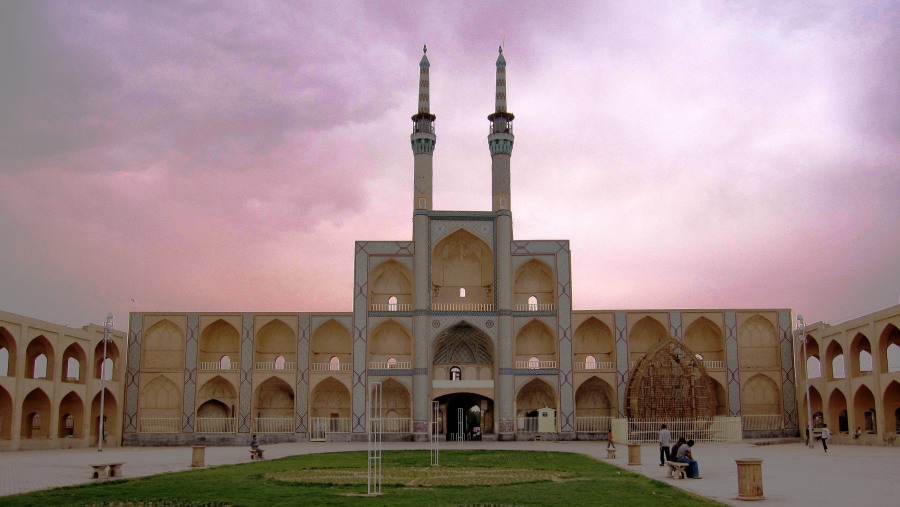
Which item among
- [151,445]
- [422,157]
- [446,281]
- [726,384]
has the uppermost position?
[422,157]

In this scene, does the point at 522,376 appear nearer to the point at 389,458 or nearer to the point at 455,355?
the point at 455,355

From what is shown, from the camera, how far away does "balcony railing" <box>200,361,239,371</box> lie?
4203 centimetres

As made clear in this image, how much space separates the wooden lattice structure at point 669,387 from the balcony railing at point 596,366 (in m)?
5.07

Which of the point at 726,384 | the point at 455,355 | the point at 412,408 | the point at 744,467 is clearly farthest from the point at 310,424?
the point at 744,467

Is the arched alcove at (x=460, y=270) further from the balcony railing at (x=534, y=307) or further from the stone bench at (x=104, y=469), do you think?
the stone bench at (x=104, y=469)

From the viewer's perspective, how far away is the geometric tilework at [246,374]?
41.2 meters

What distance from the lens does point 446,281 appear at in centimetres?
4459

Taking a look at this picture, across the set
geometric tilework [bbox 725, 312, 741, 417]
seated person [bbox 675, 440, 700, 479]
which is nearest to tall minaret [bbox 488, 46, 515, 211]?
geometric tilework [bbox 725, 312, 741, 417]

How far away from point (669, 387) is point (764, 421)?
789 cm

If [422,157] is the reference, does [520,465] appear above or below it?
below

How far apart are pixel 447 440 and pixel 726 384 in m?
13.5

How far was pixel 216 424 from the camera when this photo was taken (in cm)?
4234

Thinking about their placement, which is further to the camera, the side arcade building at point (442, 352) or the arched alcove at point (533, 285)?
the arched alcove at point (533, 285)

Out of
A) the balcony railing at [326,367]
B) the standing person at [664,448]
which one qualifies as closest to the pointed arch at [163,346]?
the balcony railing at [326,367]
